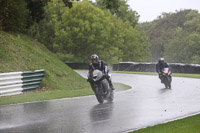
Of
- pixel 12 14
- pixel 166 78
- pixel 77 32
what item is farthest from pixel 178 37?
pixel 12 14

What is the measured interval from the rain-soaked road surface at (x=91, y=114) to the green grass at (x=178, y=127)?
0.48 m

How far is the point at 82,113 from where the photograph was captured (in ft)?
39.3

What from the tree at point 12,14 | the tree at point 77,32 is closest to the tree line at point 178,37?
the tree at point 77,32

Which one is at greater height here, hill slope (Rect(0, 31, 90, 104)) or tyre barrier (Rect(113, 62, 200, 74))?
hill slope (Rect(0, 31, 90, 104))

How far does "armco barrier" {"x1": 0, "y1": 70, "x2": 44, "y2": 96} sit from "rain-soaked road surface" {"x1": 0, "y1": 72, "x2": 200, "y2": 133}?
9.26 ft

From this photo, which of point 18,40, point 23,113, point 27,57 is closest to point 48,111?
point 23,113

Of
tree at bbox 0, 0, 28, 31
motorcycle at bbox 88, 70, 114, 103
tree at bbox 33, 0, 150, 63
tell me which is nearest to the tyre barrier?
tree at bbox 33, 0, 150, 63

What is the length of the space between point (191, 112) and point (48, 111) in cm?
431

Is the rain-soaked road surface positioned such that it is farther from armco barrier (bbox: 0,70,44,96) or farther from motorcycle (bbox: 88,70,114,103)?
armco barrier (bbox: 0,70,44,96)

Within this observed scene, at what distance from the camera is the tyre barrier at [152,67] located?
3991 centimetres

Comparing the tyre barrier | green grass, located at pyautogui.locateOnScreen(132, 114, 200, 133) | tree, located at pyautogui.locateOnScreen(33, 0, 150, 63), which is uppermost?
tree, located at pyautogui.locateOnScreen(33, 0, 150, 63)

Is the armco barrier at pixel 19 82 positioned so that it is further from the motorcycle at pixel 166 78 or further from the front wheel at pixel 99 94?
the motorcycle at pixel 166 78

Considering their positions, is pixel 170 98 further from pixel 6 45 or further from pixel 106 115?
pixel 6 45

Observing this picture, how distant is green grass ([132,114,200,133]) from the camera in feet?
29.1
